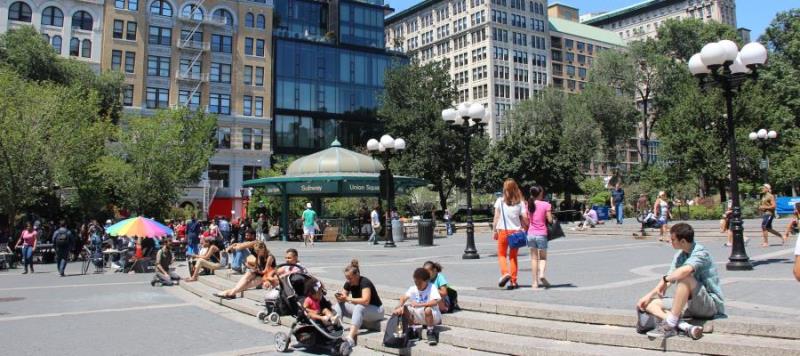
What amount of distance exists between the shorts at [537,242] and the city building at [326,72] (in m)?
51.0

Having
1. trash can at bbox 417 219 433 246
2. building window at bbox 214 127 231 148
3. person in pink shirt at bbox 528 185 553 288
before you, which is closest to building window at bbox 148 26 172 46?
building window at bbox 214 127 231 148

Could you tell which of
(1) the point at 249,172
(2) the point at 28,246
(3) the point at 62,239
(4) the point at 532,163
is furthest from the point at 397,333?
(1) the point at 249,172

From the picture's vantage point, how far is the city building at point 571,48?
104250 mm

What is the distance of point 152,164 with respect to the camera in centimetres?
3481

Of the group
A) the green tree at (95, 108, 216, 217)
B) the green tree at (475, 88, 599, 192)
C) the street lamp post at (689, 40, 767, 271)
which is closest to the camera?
the street lamp post at (689, 40, 767, 271)

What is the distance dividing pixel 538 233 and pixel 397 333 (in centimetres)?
296

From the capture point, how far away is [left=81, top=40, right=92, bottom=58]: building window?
52000 millimetres

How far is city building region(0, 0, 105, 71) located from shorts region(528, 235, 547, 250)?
51702mm

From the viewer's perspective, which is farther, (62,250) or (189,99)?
(189,99)

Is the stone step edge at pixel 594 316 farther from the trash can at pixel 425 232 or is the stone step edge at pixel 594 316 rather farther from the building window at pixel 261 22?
the building window at pixel 261 22

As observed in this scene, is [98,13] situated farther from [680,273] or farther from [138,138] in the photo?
[680,273]

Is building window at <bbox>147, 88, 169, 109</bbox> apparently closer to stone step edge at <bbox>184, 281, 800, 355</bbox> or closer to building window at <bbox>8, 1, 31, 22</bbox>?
building window at <bbox>8, 1, 31, 22</bbox>

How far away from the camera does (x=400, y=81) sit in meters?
50.4

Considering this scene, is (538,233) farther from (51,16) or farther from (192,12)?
(192,12)
